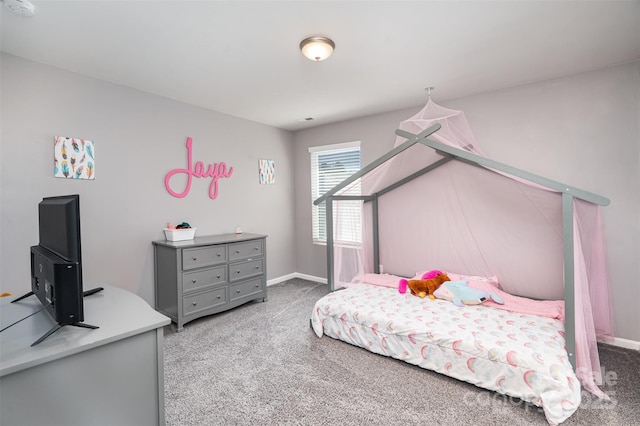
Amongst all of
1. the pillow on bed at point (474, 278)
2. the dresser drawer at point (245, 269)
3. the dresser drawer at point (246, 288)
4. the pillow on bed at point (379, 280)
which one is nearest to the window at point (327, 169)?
the pillow on bed at point (379, 280)

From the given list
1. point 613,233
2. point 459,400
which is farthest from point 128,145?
point 613,233

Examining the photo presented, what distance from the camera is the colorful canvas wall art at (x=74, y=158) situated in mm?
2654

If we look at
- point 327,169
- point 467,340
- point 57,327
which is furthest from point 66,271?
point 327,169

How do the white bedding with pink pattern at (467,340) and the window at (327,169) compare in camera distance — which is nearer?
the white bedding with pink pattern at (467,340)

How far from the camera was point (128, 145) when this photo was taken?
10.2ft

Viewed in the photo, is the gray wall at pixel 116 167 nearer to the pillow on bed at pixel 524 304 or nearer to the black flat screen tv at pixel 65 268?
the black flat screen tv at pixel 65 268

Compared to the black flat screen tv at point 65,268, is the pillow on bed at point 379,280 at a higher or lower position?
lower

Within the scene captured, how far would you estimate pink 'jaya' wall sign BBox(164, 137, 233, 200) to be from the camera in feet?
11.5

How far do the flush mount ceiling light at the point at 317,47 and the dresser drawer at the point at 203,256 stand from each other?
221cm

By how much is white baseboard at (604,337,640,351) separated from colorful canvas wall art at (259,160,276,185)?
4.27 meters

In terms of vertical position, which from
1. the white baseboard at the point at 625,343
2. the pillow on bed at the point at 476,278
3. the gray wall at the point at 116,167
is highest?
the gray wall at the point at 116,167

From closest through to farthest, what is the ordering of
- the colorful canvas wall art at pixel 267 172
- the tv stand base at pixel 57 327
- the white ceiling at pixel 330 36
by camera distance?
the tv stand base at pixel 57 327 → the white ceiling at pixel 330 36 → the colorful canvas wall art at pixel 267 172

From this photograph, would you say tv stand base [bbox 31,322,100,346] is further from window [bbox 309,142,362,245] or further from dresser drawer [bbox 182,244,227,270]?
window [bbox 309,142,362,245]

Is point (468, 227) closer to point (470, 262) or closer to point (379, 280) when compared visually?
point (470, 262)
